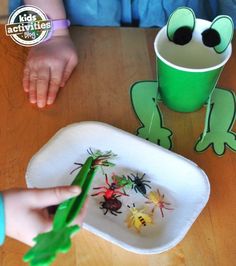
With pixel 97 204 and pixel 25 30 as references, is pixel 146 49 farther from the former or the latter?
pixel 97 204

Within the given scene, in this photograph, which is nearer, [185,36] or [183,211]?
[183,211]

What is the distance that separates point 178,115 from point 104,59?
0.54 feet

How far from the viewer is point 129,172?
1.87ft

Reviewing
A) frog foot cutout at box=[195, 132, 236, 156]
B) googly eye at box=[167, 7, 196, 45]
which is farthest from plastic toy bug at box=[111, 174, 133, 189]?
googly eye at box=[167, 7, 196, 45]

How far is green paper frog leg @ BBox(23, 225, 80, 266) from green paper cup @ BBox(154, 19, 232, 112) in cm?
30

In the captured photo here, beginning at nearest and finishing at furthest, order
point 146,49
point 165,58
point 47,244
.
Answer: point 47,244
point 165,58
point 146,49

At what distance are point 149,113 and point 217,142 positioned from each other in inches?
4.2

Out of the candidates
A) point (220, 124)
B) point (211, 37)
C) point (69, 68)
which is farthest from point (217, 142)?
point (69, 68)

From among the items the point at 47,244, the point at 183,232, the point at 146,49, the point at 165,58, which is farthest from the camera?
the point at 146,49

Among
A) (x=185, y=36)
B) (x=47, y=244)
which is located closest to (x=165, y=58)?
(x=185, y=36)

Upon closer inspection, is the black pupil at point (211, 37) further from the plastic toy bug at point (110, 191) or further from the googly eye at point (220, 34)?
the plastic toy bug at point (110, 191)

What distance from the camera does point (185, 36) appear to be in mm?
623

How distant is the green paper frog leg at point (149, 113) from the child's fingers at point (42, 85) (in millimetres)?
132

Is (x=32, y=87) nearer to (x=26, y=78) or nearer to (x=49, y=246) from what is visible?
(x=26, y=78)
